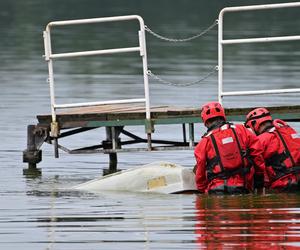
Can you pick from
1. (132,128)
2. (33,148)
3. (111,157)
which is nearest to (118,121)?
(33,148)

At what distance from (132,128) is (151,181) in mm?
8467

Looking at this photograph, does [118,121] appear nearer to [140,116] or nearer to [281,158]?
[140,116]

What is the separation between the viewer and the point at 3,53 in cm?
4809

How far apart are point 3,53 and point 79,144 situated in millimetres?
22658

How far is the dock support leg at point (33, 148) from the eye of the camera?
72.7ft

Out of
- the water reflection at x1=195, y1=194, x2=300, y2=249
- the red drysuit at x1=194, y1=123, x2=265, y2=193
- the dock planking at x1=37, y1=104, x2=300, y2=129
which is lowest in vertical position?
the water reflection at x1=195, y1=194, x2=300, y2=249

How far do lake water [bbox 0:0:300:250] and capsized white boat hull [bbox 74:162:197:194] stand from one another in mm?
281

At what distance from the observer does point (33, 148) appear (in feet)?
73.8

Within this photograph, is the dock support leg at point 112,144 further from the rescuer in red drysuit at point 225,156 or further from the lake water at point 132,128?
the rescuer in red drysuit at point 225,156

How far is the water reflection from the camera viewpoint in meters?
14.3

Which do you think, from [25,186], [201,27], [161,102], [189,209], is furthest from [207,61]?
[189,209]

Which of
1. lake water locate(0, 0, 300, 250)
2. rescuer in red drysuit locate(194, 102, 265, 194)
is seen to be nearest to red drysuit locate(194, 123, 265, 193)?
rescuer in red drysuit locate(194, 102, 265, 194)

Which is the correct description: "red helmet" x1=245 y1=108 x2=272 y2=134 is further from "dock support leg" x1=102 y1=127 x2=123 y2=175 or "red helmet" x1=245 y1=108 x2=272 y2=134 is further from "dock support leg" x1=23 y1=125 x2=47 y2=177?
"dock support leg" x1=23 y1=125 x2=47 y2=177

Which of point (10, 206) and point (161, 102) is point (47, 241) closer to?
point (10, 206)
